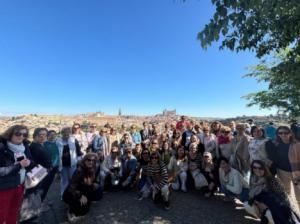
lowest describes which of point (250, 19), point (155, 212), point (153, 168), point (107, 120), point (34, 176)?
point (155, 212)

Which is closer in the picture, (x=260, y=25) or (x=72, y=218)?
(x=260, y=25)

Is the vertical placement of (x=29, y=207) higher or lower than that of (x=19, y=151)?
lower

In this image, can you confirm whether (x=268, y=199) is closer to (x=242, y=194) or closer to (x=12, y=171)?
(x=242, y=194)


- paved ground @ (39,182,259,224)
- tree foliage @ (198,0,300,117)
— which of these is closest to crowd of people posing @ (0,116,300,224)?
paved ground @ (39,182,259,224)

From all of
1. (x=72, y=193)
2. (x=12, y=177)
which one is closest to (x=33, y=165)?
(x=12, y=177)

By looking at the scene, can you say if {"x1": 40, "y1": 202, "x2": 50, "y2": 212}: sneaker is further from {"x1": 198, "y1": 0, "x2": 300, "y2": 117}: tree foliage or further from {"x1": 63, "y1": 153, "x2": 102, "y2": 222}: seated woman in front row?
{"x1": 198, "y1": 0, "x2": 300, "y2": 117}: tree foliage

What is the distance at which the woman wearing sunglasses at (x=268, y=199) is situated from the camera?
3.24 metres

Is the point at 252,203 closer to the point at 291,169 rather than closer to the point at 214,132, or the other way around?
the point at 291,169

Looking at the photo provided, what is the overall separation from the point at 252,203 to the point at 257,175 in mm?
542

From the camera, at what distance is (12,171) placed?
302 centimetres

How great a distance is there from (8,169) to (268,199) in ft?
14.4

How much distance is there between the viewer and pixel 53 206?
15.2 ft

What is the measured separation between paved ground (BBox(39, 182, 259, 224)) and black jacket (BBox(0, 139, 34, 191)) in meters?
1.37

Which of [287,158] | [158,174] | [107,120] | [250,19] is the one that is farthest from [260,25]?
[107,120]
